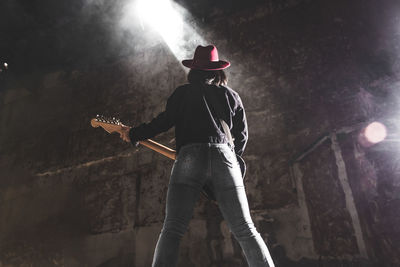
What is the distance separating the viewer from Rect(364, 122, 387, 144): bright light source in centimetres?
263

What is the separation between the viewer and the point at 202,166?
71.5 inches

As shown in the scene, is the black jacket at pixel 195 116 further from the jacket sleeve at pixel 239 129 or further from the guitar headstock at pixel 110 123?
A: the guitar headstock at pixel 110 123

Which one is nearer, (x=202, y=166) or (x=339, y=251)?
(x=202, y=166)

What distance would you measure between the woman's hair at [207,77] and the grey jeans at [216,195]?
1.76 feet

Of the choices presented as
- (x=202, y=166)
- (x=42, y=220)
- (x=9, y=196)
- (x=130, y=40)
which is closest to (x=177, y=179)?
(x=202, y=166)

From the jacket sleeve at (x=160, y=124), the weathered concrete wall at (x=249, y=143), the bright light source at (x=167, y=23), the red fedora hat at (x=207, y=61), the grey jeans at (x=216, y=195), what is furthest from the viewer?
the bright light source at (x=167, y=23)

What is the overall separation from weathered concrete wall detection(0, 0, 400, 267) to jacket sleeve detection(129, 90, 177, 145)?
155 cm

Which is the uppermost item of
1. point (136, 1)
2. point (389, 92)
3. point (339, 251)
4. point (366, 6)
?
point (136, 1)

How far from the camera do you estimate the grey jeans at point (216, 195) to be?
162 cm

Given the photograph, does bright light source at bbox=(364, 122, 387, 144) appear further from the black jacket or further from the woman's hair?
the woman's hair

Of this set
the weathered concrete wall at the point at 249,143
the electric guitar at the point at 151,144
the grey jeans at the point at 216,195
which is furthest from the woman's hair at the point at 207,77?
the weathered concrete wall at the point at 249,143

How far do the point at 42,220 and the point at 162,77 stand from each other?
8.29 ft

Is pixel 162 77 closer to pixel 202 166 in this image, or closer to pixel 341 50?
pixel 341 50

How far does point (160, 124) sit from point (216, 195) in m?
0.62
